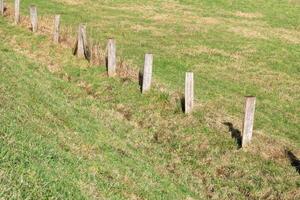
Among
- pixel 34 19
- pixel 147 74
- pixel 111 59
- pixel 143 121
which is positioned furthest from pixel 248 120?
pixel 34 19

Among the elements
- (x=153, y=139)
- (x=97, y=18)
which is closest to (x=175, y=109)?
(x=153, y=139)

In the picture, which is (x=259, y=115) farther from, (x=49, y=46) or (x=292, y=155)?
(x=49, y=46)

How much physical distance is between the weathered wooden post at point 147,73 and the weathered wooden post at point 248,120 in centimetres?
503

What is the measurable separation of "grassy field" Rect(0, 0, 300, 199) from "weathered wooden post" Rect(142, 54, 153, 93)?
0.44m

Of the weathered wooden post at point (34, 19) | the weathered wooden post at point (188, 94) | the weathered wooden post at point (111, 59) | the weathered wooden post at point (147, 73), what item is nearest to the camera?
the weathered wooden post at point (188, 94)

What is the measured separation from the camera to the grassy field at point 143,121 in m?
10.8

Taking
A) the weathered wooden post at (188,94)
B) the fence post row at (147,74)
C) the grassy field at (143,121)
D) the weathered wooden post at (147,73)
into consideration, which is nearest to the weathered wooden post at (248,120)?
the fence post row at (147,74)

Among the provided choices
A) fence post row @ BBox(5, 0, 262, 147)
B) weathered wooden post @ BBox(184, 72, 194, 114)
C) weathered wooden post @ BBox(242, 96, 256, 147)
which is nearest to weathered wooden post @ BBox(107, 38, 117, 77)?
fence post row @ BBox(5, 0, 262, 147)

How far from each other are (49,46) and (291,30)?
20926 millimetres

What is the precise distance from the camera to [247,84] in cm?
2405

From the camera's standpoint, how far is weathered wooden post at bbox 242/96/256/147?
48.6ft

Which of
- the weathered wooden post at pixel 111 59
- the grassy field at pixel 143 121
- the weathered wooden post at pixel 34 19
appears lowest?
the grassy field at pixel 143 121

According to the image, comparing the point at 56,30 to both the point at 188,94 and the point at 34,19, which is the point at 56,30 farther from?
the point at 188,94

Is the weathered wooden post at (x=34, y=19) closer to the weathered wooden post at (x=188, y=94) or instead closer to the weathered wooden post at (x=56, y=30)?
the weathered wooden post at (x=56, y=30)
